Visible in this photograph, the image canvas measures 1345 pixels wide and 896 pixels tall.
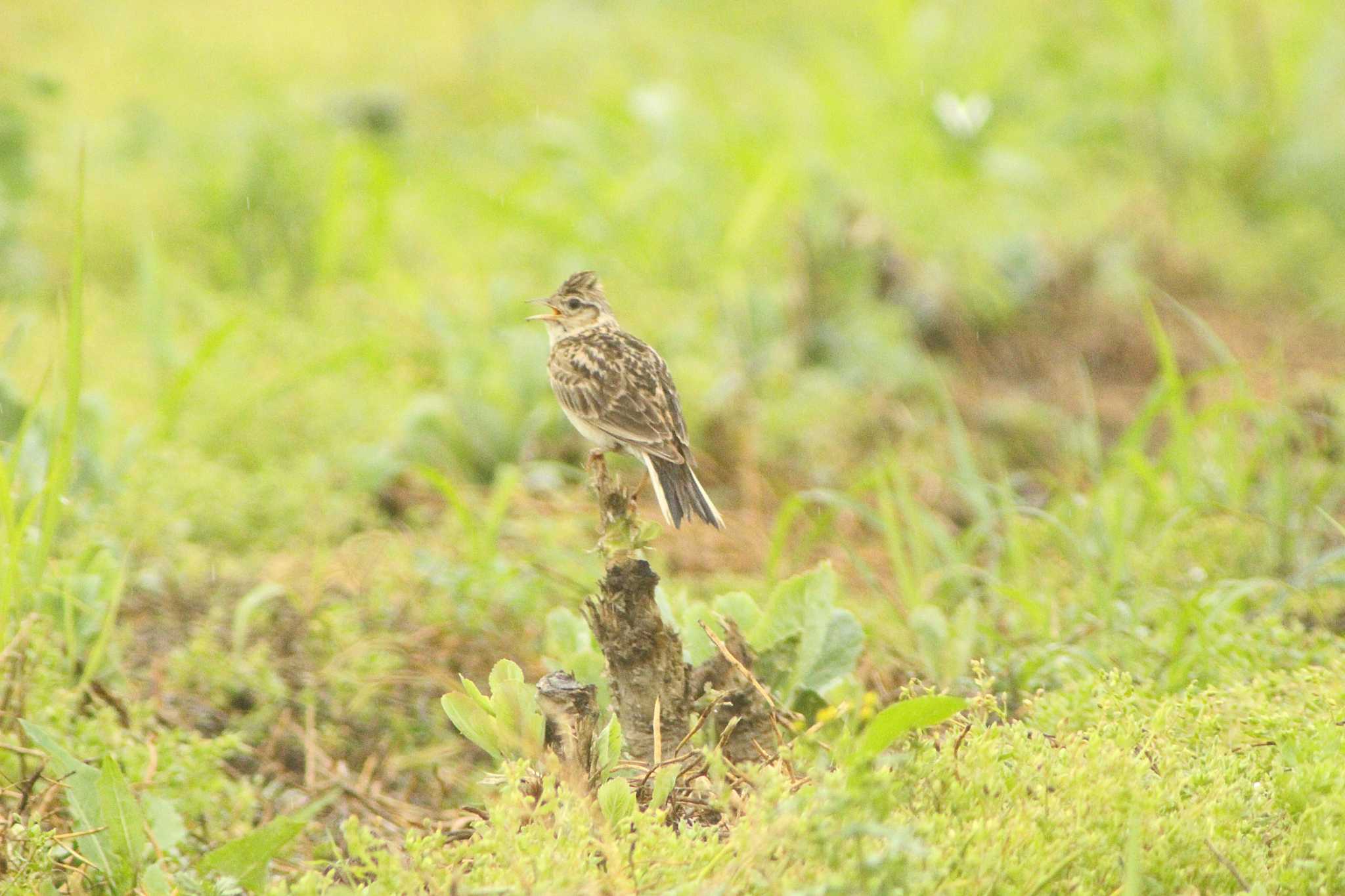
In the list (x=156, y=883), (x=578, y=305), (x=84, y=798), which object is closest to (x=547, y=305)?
(x=578, y=305)

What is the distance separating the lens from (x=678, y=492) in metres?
4.21

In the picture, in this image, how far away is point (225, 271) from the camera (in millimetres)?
7574

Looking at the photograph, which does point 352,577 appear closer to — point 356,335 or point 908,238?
point 356,335

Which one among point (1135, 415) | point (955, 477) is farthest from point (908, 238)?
point (955, 477)

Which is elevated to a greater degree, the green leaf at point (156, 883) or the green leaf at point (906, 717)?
the green leaf at point (906, 717)

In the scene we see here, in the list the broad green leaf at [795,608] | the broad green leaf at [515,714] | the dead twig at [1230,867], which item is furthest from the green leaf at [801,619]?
the dead twig at [1230,867]

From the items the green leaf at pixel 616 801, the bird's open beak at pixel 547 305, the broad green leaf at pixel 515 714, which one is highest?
the bird's open beak at pixel 547 305

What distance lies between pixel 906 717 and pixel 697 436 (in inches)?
139

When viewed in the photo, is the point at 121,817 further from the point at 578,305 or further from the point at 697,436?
the point at 697,436

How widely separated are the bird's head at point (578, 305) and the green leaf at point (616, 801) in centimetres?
261

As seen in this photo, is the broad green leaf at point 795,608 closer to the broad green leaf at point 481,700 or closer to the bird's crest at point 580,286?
the broad green leaf at point 481,700

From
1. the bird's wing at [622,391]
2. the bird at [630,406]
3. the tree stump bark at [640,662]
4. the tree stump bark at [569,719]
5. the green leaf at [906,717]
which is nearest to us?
the green leaf at [906,717]

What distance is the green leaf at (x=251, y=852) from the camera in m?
3.10

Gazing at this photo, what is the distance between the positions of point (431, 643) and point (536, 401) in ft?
5.66
